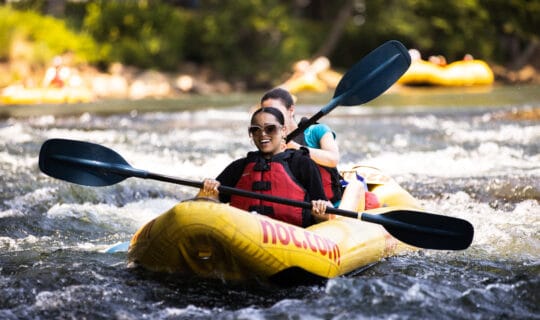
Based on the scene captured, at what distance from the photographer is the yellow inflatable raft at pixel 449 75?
2231 centimetres

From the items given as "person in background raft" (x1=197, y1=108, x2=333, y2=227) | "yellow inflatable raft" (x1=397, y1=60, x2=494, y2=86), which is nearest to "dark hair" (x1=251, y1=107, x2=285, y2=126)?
"person in background raft" (x1=197, y1=108, x2=333, y2=227)

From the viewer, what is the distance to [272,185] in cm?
391

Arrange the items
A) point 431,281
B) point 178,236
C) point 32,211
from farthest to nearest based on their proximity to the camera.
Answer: point 32,211 < point 431,281 < point 178,236

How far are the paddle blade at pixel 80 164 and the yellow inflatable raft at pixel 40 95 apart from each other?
1202cm

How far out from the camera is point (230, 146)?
30.0 feet

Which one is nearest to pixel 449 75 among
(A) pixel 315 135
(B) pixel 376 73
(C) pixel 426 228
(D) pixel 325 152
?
Answer: (B) pixel 376 73

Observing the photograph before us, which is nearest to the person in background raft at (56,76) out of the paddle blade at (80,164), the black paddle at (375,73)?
the black paddle at (375,73)

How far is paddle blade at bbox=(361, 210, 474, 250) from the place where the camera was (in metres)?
3.90

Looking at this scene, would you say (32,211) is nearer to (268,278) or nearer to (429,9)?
(268,278)

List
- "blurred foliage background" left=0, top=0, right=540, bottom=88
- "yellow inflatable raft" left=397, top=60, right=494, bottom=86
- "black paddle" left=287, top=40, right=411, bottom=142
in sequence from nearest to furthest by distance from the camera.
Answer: "black paddle" left=287, top=40, right=411, bottom=142, "blurred foliage background" left=0, top=0, right=540, bottom=88, "yellow inflatable raft" left=397, top=60, right=494, bottom=86

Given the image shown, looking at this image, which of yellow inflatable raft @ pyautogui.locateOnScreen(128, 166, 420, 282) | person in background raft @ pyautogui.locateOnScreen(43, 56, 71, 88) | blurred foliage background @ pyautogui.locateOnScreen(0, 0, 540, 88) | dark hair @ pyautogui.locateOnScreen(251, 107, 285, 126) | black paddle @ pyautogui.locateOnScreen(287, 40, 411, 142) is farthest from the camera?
blurred foliage background @ pyautogui.locateOnScreen(0, 0, 540, 88)

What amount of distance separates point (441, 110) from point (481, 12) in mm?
14994

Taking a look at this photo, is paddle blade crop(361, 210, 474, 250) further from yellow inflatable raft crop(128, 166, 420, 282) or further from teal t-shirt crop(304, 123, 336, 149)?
teal t-shirt crop(304, 123, 336, 149)

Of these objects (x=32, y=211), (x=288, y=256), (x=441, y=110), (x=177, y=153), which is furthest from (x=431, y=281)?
(x=441, y=110)
